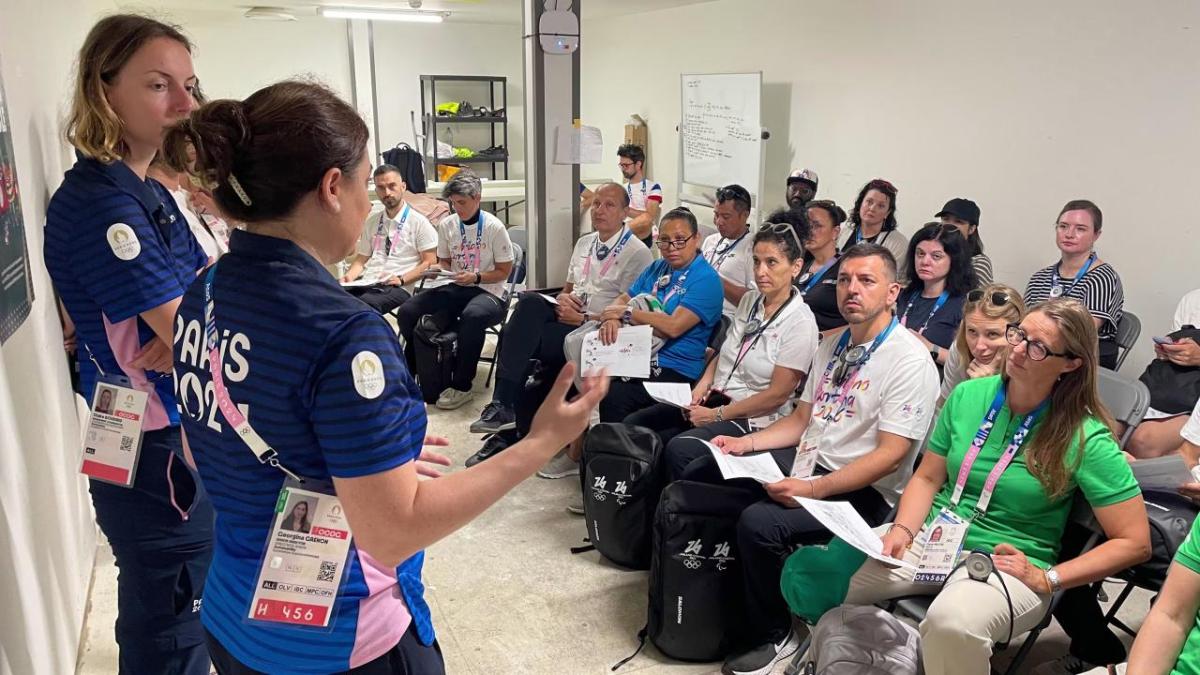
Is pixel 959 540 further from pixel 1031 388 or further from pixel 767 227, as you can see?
pixel 767 227

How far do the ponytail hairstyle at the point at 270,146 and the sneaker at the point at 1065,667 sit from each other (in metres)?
2.42

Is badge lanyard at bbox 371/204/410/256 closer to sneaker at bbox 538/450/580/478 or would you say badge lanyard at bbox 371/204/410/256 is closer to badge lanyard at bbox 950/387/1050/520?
sneaker at bbox 538/450/580/478

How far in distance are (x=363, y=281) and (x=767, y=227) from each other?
2.97 m

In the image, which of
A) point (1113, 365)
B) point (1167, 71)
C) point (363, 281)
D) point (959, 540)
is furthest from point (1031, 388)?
point (363, 281)

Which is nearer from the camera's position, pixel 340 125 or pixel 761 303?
pixel 340 125

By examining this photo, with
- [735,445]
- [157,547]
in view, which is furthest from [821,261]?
[157,547]

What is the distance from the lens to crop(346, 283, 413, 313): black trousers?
494cm

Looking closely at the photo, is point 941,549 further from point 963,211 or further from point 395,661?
point 963,211

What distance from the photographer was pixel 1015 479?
1.96 metres

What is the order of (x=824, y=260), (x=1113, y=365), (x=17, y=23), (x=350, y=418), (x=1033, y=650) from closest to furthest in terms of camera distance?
1. (x=350, y=418)
2. (x=17, y=23)
3. (x=1033, y=650)
4. (x=1113, y=365)
5. (x=824, y=260)

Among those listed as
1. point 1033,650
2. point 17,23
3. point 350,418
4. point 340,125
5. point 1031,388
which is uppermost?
point 17,23

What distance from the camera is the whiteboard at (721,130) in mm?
6188

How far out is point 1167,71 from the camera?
367cm

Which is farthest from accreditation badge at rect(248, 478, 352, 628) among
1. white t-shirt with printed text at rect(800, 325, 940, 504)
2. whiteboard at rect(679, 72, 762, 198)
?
whiteboard at rect(679, 72, 762, 198)
